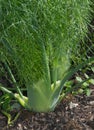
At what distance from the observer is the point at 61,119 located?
1817mm

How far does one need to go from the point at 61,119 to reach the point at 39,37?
47cm

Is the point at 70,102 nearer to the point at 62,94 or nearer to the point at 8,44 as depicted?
the point at 62,94

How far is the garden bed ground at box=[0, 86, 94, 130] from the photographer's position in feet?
5.85

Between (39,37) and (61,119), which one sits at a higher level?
(39,37)

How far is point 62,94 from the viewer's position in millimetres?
1902

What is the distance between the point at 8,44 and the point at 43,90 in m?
0.33

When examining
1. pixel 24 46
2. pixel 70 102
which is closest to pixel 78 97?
pixel 70 102

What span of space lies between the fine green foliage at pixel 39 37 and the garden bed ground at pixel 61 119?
0.07 metres

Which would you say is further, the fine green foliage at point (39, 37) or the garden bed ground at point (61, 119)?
the garden bed ground at point (61, 119)

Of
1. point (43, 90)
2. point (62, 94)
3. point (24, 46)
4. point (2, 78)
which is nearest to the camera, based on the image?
point (24, 46)

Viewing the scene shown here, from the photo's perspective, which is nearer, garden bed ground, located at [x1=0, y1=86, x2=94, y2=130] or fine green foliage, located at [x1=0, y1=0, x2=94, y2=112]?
fine green foliage, located at [x1=0, y1=0, x2=94, y2=112]

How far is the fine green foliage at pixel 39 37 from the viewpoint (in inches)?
57.9

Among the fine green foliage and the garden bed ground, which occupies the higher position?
the fine green foliage

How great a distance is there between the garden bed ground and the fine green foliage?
0.23 feet
